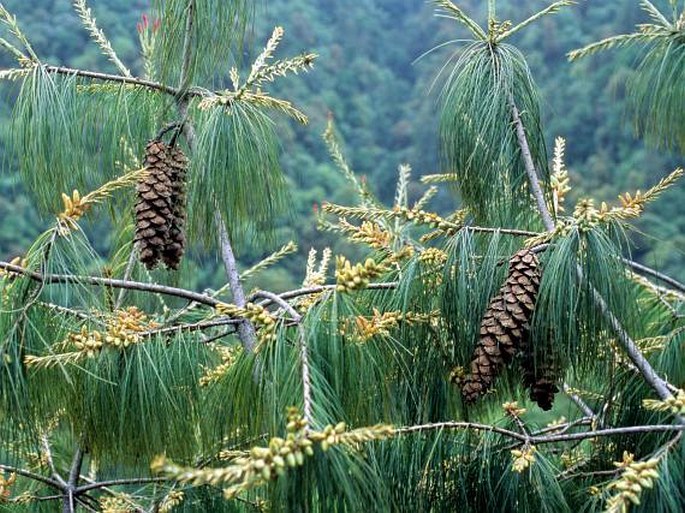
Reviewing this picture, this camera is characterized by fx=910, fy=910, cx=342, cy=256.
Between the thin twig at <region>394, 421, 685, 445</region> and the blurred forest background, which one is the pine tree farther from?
the blurred forest background

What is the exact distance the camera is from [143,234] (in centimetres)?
130

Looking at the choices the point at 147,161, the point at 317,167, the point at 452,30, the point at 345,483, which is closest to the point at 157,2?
the point at 147,161

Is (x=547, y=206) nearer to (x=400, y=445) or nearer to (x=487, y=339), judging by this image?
(x=487, y=339)

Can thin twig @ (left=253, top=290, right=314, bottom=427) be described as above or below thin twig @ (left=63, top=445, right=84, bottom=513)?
above

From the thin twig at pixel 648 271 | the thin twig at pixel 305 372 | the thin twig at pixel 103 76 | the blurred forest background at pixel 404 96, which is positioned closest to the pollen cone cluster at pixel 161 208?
the thin twig at pixel 103 76

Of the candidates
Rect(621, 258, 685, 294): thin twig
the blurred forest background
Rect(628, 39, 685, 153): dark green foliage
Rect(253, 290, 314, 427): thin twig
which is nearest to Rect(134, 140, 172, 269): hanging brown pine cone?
Rect(253, 290, 314, 427): thin twig

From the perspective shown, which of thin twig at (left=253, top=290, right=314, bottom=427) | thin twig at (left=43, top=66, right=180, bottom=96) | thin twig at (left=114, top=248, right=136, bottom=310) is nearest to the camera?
thin twig at (left=253, top=290, right=314, bottom=427)

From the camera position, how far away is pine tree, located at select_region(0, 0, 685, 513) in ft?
3.38

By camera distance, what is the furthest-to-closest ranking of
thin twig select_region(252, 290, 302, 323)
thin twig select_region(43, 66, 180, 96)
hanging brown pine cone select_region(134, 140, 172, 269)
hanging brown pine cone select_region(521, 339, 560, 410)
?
thin twig select_region(43, 66, 180, 96) → hanging brown pine cone select_region(134, 140, 172, 269) → hanging brown pine cone select_region(521, 339, 560, 410) → thin twig select_region(252, 290, 302, 323)

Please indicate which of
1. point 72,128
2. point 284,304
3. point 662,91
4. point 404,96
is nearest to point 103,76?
point 72,128

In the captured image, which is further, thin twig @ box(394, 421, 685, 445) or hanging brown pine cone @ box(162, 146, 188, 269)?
hanging brown pine cone @ box(162, 146, 188, 269)

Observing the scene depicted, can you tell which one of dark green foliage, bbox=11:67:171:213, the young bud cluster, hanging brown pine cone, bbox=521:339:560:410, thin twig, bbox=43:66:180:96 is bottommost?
hanging brown pine cone, bbox=521:339:560:410

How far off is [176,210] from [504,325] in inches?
21.4

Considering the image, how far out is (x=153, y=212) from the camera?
1312 millimetres
